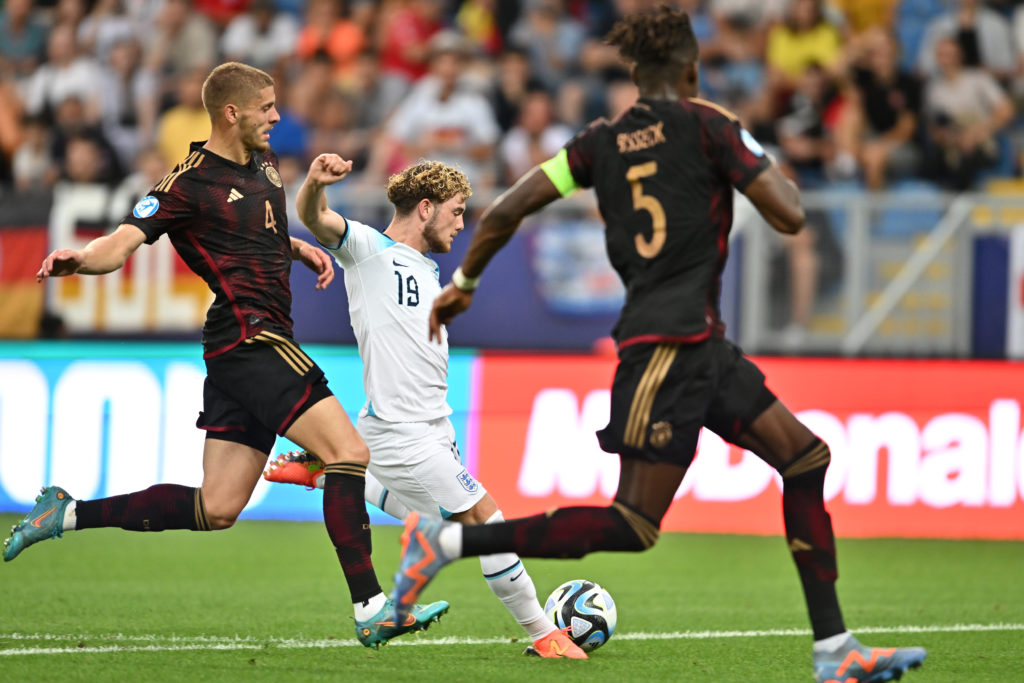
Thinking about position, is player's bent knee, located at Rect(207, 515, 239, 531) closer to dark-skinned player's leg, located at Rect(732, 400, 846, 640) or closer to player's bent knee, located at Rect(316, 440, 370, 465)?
player's bent knee, located at Rect(316, 440, 370, 465)

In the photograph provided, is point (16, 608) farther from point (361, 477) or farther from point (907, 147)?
point (907, 147)

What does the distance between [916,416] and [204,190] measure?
5960 millimetres

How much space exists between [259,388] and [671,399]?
178 centimetres

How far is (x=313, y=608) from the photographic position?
723cm

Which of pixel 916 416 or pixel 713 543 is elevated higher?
pixel 916 416

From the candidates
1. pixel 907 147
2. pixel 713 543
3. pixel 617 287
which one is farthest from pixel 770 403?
pixel 907 147

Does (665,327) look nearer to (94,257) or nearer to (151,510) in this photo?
(94,257)

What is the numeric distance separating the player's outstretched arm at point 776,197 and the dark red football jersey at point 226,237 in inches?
83.8

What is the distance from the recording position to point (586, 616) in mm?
6039

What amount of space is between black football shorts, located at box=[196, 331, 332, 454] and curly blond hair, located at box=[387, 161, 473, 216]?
0.77 m

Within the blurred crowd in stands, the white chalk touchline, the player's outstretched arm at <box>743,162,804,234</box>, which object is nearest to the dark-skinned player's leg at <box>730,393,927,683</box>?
the player's outstretched arm at <box>743,162,804,234</box>

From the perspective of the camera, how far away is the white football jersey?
6055 mm

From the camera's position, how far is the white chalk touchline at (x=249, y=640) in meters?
5.91

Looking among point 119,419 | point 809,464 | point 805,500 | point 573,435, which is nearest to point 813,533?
point 805,500
